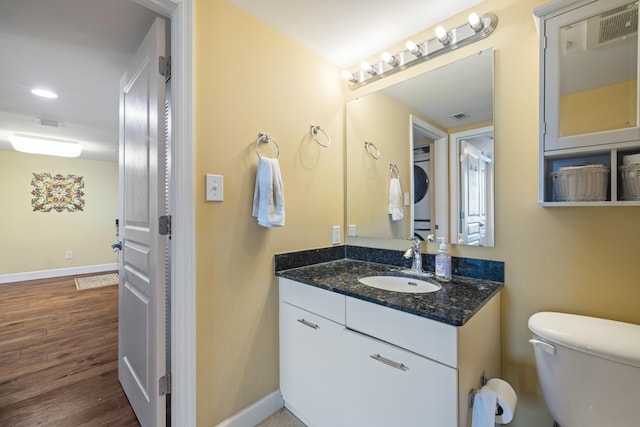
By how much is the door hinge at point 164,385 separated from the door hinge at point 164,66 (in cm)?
144

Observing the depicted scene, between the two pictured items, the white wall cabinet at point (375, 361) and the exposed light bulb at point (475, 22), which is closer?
the white wall cabinet at point (375, 361)

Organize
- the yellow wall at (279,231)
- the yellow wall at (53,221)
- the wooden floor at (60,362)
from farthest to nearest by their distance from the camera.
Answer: the yellow wall at (53,221) < the wooden floor at (60,362) < the yellow wall at (279,231)

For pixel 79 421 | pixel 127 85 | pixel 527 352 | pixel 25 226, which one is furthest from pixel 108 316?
pixel 527 352

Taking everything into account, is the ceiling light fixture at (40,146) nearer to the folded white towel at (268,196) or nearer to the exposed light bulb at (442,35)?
the folded white towel at (268,196)

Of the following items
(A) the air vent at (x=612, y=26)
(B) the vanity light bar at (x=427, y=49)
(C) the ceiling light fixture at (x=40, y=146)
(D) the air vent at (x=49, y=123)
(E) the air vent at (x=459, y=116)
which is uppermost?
(D) the air vent at (x=49, y=123)

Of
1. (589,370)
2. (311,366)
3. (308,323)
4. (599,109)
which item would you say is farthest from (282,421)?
(599,109)

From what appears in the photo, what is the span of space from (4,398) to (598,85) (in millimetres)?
3548

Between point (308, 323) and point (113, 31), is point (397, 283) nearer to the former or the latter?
point (308, 323)

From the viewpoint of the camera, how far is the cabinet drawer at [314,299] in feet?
3.97

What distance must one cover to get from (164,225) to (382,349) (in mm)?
1099

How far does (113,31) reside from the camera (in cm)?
147

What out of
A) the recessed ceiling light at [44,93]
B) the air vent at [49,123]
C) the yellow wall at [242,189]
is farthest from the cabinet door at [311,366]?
the air vent at [49,123]

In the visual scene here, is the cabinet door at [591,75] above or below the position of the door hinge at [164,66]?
below

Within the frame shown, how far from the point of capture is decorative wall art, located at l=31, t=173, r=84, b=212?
438 cm
